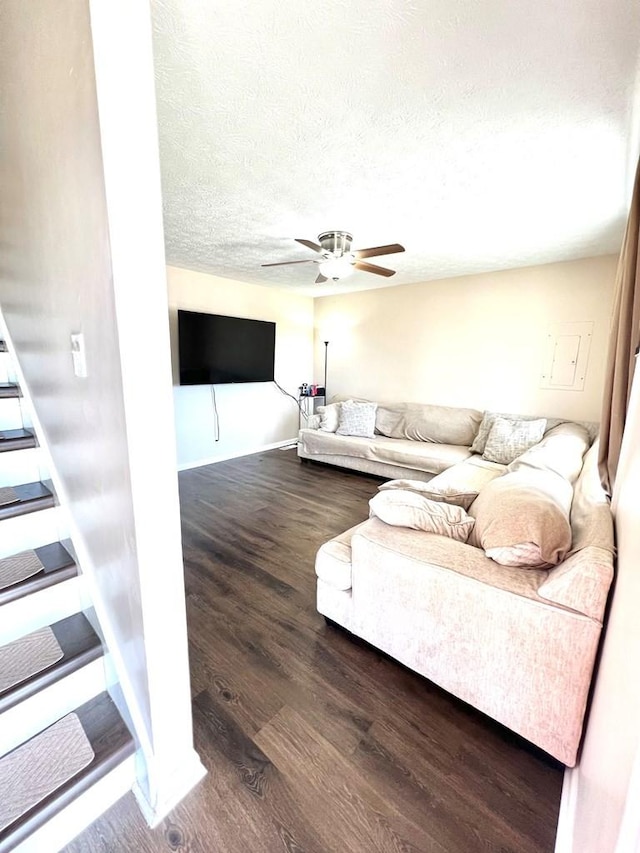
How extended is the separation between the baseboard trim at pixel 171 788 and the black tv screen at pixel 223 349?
3.36 metres

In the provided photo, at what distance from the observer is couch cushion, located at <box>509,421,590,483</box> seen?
214 centimetres

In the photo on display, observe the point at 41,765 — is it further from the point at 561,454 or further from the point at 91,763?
the point at 561,454

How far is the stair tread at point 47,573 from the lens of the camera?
1164 millimetres

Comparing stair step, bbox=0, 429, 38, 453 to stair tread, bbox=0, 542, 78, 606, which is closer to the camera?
stair tread, bbox=0, 542, 78, 606

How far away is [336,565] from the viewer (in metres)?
1.62

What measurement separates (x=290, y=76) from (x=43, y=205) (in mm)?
1002

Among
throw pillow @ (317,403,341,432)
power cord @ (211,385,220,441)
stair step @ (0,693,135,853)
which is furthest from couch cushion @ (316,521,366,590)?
power cord @ (211,385,220,441)

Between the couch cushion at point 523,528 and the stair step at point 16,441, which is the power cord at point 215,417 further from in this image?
the couch cushion at point 523,528

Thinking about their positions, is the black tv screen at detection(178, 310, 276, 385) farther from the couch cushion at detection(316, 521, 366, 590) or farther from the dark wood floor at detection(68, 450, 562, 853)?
the couch cushion at detection(316, 521, 366, 590)

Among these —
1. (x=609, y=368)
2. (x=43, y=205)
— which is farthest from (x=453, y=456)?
(x=43, y=205)

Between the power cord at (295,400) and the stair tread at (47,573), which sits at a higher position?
the power cord at (295,400)

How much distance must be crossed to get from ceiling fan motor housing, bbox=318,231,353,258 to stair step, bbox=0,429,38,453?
2.36m

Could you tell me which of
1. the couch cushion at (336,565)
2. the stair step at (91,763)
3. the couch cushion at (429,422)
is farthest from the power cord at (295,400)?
the stair step at (91,763)

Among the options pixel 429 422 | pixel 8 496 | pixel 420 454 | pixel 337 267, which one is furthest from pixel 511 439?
pixel 8 496
